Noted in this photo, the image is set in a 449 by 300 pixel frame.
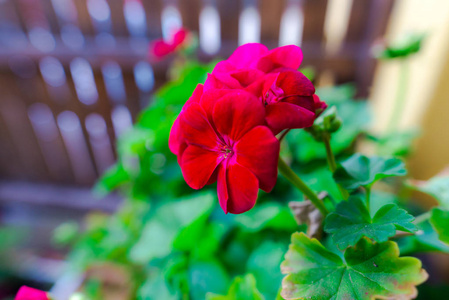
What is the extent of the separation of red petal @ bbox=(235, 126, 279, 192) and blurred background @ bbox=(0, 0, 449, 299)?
791mm

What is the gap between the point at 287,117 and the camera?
0.76 feet

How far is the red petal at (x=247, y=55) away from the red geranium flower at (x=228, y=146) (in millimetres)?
47

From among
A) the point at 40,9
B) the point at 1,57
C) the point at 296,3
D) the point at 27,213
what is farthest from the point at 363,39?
the point at 27,213

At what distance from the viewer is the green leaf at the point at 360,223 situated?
0.27m

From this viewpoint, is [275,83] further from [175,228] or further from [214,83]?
[175,228]

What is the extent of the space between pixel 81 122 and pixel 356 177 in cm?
175

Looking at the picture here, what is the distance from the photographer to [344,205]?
0.30 m

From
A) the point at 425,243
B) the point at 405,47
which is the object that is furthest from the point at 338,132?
the point at 425,243

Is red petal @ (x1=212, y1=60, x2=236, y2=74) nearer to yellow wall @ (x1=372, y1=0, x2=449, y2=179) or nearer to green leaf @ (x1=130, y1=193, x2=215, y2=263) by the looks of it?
green leaf @ (x1=130, y1=193, x2=215, y2=263)

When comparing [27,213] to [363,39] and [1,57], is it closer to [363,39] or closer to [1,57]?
[1,57]

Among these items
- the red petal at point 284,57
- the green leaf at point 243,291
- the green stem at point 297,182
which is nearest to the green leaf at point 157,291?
the green leaf at point 243,291

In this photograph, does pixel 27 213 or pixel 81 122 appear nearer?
pixel 81 122

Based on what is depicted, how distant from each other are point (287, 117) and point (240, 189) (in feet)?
0.23

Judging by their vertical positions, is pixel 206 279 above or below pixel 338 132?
below
